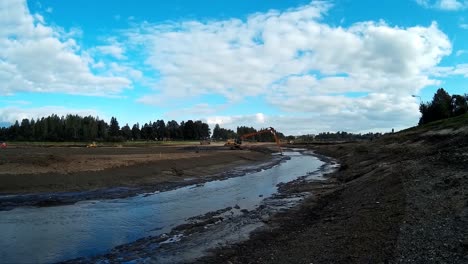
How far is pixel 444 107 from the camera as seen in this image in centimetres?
8462

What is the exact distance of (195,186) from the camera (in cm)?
3284

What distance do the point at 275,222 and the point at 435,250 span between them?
8809mm

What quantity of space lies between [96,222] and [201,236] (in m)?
5.83

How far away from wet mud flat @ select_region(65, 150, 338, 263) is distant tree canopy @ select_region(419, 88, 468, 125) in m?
74.6

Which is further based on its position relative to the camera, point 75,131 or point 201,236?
point 75,131

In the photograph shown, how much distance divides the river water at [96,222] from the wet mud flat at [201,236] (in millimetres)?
775

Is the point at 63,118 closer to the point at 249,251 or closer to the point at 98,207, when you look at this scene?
the point at 98,207

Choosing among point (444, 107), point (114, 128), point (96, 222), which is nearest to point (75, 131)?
point (114, 128)

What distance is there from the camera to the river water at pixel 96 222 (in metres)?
13.8

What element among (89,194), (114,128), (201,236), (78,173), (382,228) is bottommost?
(201,236)

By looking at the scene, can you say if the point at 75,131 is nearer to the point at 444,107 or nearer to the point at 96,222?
the point at 444,107

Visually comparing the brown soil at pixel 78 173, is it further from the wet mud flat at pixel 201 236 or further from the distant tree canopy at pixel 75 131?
the distant tree canopy at pixel 75 131

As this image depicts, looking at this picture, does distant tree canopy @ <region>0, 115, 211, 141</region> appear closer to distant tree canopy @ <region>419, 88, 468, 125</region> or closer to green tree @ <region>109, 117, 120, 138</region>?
green tree @ <region>109, 117, 120, 138</region>

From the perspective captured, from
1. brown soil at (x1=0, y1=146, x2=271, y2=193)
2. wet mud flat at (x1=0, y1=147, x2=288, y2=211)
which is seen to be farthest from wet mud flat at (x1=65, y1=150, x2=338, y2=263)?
brown soil at (x1=0, y1=146, x2=271, y2=193)
